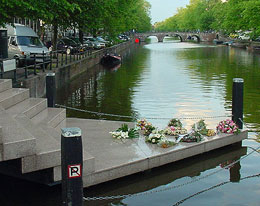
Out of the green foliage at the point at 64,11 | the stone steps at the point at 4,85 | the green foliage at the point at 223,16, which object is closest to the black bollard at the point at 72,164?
the stone steps at the point at 4,85

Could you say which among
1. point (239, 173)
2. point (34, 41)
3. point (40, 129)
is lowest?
point (239, 173)

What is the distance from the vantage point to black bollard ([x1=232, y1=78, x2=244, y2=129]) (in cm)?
1262

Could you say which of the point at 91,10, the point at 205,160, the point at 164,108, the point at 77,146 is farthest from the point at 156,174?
the point at 91,10

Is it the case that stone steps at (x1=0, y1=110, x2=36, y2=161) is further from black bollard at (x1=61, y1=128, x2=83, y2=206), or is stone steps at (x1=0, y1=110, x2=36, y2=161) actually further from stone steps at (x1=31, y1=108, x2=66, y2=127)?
stone steps at (x1=31, y1=108, x2=66, y2=127)

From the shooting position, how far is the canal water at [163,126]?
9.02m

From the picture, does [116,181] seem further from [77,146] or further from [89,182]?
→ [77,146]

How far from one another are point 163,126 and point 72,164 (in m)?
8.20

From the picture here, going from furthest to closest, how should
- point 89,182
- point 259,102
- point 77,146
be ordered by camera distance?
point 259,102 → point 89,182 → point 77,146

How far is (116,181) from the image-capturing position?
31.5 ft

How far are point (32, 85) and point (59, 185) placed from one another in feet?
38.6

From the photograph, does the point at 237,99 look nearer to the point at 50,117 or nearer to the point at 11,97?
the point at 50,117

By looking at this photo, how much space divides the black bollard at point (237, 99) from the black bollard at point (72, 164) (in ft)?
23.2

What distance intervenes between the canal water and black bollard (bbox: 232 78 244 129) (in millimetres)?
425

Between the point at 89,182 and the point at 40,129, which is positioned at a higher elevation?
the point at 40,129
